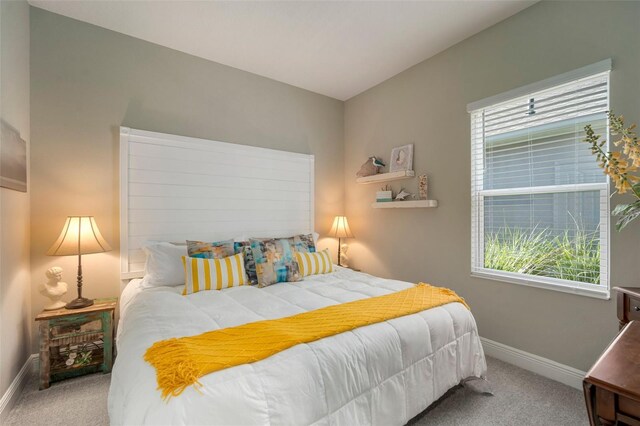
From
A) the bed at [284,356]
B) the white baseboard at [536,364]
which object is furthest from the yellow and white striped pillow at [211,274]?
the white baseboard at [536,364]

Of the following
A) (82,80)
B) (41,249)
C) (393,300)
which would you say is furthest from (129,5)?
(393,300)

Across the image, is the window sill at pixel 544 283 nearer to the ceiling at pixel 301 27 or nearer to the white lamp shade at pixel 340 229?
the white lamp shade at pixel 340 229

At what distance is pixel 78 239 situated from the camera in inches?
88.3

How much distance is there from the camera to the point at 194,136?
3.03 meters

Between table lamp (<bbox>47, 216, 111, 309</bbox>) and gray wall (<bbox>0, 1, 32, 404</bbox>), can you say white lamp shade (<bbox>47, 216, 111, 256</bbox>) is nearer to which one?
table lamp (<bbox>47, 216, 111, 309</bbox>)

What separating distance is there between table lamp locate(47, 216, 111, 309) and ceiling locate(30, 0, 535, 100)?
1724 millimetres

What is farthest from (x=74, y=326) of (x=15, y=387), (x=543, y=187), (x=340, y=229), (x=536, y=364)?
(x=543, y=187)

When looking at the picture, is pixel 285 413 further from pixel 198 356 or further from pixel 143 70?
pixel 143 70

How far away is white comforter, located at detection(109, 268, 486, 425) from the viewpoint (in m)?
1.05

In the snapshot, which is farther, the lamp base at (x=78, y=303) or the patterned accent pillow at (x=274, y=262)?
the patterned accent pillow at (x=274, y=262)

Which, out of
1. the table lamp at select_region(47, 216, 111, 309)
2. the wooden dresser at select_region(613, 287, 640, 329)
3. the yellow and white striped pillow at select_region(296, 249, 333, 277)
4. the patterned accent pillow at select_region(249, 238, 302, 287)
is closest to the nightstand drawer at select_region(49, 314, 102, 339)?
the table lamp at select_region(47, 216, 111, 309)

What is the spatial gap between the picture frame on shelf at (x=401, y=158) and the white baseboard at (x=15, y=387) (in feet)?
11.9

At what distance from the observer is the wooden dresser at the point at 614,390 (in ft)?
2.40

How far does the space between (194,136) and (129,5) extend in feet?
3.70
